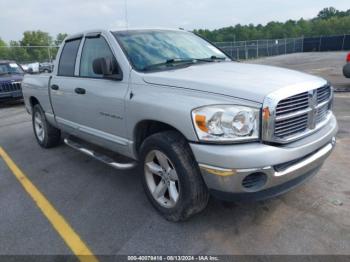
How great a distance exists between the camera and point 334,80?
39.5 ft

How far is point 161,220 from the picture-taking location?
3.29 meters

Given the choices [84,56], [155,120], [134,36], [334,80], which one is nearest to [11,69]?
[84,56]

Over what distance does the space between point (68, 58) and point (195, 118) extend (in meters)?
2.91

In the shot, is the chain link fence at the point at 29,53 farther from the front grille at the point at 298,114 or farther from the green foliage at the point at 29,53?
the front grille at the point at 298,114

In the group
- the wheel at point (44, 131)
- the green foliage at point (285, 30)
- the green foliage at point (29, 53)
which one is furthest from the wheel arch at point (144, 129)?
the green foliage at point (285, 30)

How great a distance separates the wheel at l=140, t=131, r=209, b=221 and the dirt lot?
0.21 m

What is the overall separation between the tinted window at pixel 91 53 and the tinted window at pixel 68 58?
28 centimetres

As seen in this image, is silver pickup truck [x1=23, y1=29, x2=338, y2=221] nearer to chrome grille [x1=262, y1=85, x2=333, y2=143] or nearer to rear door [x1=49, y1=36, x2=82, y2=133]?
chrome grille [x1=262, y1=85, x2=333, y2=143]

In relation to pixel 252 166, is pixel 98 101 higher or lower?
higher

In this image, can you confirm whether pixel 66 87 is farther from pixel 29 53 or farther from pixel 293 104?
pixel 29 53

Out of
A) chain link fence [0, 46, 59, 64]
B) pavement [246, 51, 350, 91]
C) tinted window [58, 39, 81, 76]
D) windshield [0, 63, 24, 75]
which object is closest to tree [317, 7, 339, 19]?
pavement [246, 51, 350, 91]

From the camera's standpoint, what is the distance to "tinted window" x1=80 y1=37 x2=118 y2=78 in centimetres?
390

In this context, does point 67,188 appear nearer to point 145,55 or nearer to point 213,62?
point 145,55

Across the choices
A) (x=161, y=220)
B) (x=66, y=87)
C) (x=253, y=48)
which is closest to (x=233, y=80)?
(x=161, y=220)
